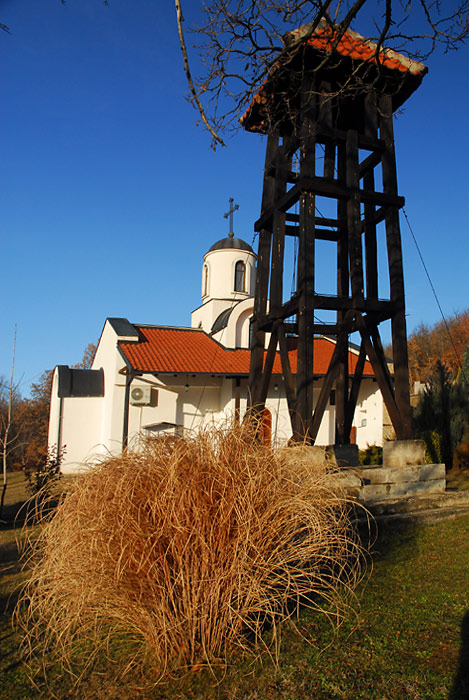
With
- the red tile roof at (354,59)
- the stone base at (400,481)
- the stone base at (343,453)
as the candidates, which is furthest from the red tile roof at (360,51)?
the stone base at (400,481)

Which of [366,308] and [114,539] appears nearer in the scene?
[114,539]

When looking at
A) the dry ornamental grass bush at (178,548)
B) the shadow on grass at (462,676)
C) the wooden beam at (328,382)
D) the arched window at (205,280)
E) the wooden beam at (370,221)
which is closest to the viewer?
the shadow on grass at (462,676)

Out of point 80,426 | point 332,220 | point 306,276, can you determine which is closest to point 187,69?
point 306,276

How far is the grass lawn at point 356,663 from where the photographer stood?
2.79m

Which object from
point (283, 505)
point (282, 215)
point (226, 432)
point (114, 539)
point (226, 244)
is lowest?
point (114, 539)

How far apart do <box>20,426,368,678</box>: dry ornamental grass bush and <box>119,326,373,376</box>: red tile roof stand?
1245cm

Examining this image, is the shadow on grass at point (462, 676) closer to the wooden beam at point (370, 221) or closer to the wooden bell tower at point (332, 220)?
the wooden bell tower at point (332, 220)

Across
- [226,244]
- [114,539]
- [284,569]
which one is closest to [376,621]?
[284,569]

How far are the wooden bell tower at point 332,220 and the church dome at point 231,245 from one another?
13.8 m

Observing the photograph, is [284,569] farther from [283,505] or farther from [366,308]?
[366,308]

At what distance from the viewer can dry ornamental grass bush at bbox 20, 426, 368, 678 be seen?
9.73ft

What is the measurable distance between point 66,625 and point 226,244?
67.4 ft

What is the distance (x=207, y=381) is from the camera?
1769 centimetres

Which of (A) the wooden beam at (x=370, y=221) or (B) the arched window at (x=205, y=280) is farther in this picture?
(B) the arched window at (x=205, y=280)
